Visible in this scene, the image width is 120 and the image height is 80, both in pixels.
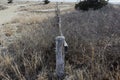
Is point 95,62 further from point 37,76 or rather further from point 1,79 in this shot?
point 1,79

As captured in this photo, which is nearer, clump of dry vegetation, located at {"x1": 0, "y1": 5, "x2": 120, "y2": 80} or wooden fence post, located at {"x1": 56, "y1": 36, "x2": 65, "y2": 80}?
wooden fence post, located at {"x1": 56, "y1": 36, "x2": 65, "y2": 80}

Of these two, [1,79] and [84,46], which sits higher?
[84,46]

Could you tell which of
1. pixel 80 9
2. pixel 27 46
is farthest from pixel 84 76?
pixel 80 9

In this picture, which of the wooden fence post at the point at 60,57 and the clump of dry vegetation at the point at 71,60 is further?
the clump of dry vegetation at the point at 71,60

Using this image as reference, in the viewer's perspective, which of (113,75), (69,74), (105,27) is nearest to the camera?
(113,75)

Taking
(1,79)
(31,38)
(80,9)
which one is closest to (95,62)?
(1,79)

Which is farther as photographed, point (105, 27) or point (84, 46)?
point (105, 27)

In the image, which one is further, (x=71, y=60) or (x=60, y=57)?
(x=71, y=60)

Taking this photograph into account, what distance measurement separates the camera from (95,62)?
5.39 metres

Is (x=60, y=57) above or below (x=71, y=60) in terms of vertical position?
above

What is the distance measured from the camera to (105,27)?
8969 mm

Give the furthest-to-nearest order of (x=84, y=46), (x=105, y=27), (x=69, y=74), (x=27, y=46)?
(x=105, y=27)
(x=27, y=46)
(x=84, y=46)
(x=69, y=74)

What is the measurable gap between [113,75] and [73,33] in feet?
8.91

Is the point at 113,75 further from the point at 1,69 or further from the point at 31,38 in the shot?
the point at 31,38
